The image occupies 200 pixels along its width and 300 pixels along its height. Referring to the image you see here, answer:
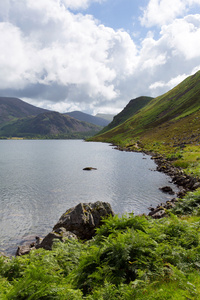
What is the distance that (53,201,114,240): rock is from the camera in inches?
826

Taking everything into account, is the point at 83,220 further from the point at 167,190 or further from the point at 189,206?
the point at 167,190

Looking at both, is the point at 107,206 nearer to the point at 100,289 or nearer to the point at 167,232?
the point at 167,232

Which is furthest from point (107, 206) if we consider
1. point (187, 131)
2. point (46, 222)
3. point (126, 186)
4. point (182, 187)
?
point (187, 131)

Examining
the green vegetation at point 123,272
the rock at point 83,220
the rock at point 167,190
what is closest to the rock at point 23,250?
the rock at point 83,220

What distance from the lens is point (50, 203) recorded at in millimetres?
31781

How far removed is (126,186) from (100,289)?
3556cm

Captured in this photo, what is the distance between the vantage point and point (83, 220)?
21.3 meters

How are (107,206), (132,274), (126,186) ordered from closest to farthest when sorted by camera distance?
(132,274), (107,206), (126,186)

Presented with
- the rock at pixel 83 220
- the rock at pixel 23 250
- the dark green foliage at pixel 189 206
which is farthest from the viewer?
the rock at pixel 83 220

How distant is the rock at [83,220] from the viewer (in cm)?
2098

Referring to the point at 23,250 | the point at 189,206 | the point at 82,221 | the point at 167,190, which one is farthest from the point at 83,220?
the point at 167,190

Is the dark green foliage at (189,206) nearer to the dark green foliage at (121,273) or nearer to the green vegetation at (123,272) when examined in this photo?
the green vegetation at (123,272)

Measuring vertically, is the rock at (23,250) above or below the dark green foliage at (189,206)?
below

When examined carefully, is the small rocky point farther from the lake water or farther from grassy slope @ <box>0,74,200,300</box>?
grassy slope @ <box>0,74,200,300</box>
